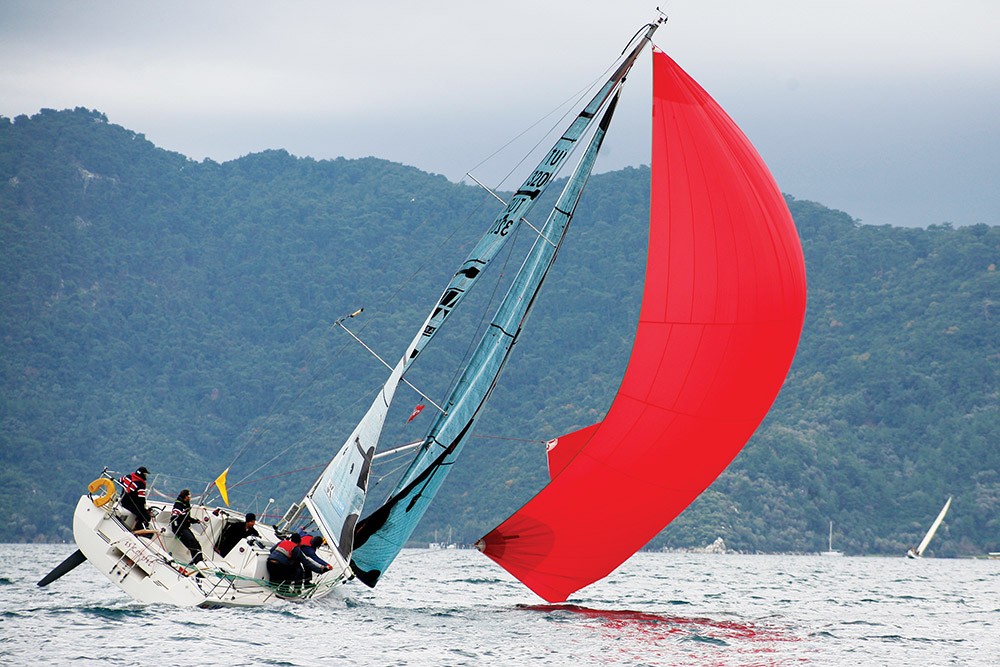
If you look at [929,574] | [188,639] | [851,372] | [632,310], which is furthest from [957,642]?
[632,310]

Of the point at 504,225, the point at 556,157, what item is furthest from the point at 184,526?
the point at 556,157

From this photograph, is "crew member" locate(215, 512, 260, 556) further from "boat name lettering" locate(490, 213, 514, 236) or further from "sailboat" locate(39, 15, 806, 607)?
"boat name lettering" locate(490, 213, 514, 236)

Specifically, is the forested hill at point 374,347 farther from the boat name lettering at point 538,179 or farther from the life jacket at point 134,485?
the boat name lettering at point 538,179

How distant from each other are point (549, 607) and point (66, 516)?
55784 mm

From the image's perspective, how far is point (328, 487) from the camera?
16.7 m

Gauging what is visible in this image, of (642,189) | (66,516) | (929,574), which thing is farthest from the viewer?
(642,189)

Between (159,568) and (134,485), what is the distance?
1218 millimetres

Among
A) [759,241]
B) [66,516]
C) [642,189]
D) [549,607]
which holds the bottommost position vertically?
[66,516]

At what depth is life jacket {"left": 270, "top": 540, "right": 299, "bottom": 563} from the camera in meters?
16.6

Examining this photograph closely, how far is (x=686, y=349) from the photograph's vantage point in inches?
591

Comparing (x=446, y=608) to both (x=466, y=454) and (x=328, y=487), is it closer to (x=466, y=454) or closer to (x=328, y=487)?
(x=328, y=487)

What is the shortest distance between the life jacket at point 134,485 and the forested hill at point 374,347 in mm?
45053

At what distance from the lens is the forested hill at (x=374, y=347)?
7275 cm

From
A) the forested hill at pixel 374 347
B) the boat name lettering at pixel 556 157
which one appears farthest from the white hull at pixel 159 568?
the forested hill at pixel 374 347
